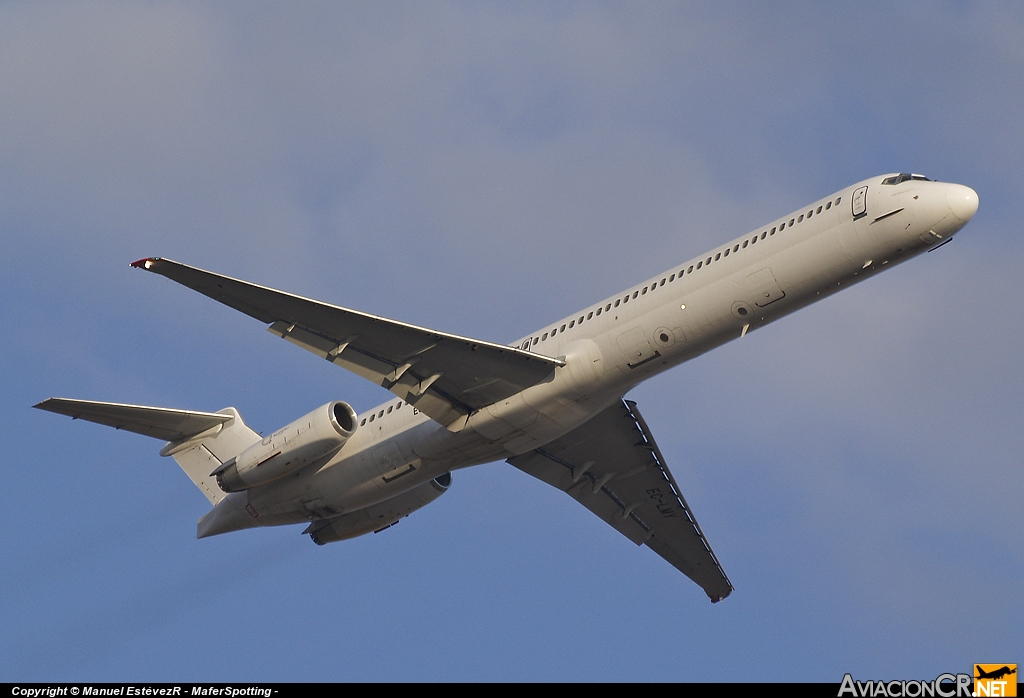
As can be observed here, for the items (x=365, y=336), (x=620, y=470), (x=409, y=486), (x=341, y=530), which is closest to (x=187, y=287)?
(x=365, y=336)

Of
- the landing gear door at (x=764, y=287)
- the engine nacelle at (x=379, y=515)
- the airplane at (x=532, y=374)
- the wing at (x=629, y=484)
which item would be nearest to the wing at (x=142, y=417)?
the airplane at (x=532, y=374)

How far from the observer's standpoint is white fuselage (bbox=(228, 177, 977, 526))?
92.2 ft

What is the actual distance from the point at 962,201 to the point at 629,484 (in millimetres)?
14279

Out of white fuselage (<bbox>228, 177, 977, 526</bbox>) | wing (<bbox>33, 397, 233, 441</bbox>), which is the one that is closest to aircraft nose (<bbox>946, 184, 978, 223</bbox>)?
white fuselage (<bbox>228, 177, 977, 526</bbox>)

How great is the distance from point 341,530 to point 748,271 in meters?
15.5

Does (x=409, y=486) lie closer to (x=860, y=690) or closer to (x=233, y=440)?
(x=233, y=440)

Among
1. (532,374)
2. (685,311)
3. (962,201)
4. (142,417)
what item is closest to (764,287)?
(685,311)

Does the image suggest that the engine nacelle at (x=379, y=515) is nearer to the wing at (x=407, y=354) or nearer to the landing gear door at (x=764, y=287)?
the wing at (x=407, y=354)

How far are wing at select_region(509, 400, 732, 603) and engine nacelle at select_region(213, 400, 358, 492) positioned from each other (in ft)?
18.2

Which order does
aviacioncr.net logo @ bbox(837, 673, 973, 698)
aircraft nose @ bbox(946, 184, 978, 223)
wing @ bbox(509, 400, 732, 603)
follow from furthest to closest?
1. wing @ bbox(509, 400, 732, 603)
2. aircraft nose @ bbox(946, 184, 978, 223)
3. aviacioncr.net logo @ bbox(837, 673, 973, 698)

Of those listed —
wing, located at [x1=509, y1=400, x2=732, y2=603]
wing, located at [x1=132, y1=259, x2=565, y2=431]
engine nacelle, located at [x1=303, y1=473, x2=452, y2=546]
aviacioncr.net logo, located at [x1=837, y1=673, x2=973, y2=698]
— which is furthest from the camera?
engine nacelle, located at [x1=303, y1=473, x2=452, y2=546]

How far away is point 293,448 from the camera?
1328 inches

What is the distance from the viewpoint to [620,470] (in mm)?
36906

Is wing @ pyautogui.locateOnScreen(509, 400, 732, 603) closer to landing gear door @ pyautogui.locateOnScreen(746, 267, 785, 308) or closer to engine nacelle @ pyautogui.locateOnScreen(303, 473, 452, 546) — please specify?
engine nacelle @ pyautogui.locateOnScreen(303, 473, 452, 546)
